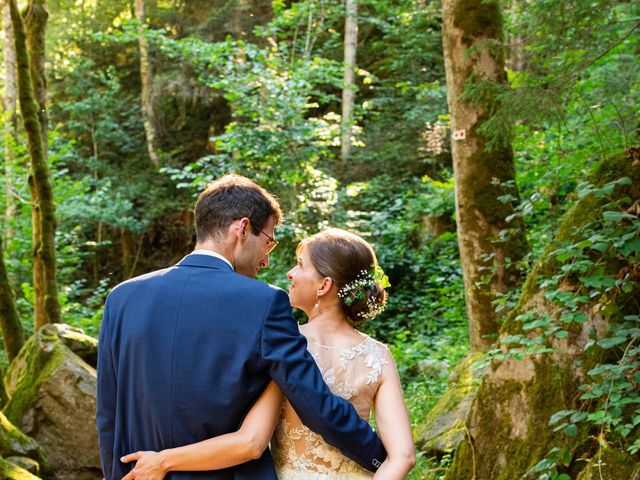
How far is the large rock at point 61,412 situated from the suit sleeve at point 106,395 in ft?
19.2

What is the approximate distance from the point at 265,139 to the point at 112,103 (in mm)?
10831

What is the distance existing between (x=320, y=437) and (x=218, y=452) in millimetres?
492

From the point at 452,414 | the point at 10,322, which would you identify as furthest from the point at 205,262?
the point at 10,322

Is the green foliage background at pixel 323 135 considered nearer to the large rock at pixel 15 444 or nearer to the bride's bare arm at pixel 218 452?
the bride's bare arm at pixel 218 452

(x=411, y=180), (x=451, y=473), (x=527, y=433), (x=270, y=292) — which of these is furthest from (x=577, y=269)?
(x=411, y=180)

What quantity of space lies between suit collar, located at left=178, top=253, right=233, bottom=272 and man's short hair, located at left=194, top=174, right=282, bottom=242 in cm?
9

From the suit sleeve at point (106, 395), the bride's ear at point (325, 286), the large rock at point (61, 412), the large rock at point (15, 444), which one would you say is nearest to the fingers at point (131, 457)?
the suit sleeve at point (106, 395)

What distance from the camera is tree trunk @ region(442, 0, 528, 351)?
7.95 m

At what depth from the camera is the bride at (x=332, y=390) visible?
2.56 meters

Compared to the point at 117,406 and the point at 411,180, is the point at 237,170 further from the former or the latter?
the point at 117,406

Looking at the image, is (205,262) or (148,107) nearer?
(205,262)

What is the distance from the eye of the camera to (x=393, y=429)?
2836 mm

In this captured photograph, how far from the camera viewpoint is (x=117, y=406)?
2.67 m

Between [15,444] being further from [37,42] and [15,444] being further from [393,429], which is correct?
[37,42]
